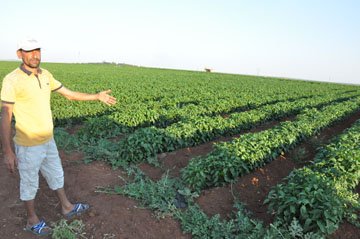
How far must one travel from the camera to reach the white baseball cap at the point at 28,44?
3822 mm

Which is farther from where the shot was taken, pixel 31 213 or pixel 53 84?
pixel 53 84

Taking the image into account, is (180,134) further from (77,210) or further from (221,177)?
(77,210)

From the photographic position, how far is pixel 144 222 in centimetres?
471

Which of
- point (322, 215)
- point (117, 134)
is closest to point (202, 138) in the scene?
point (117, 134)

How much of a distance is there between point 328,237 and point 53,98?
41.9 feet

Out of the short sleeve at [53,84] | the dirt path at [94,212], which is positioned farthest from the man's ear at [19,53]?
the dirt path at [94,212]

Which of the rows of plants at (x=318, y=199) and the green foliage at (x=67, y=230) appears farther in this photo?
the rows of plants at (x=318, y=199)

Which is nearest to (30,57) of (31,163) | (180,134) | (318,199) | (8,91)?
(8,91)

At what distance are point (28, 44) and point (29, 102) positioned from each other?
0.71m

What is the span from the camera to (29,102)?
4012 mm

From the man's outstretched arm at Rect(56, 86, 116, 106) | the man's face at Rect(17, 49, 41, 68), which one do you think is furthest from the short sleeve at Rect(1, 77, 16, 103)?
the man's outstretched arm at Rect(56, 86, 116, 106)

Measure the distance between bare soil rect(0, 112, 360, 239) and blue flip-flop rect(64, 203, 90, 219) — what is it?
113mm

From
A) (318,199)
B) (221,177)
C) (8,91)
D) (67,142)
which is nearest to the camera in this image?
(8,91)

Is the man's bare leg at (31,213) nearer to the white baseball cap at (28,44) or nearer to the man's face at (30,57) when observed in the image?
the man's face at (30,57)
